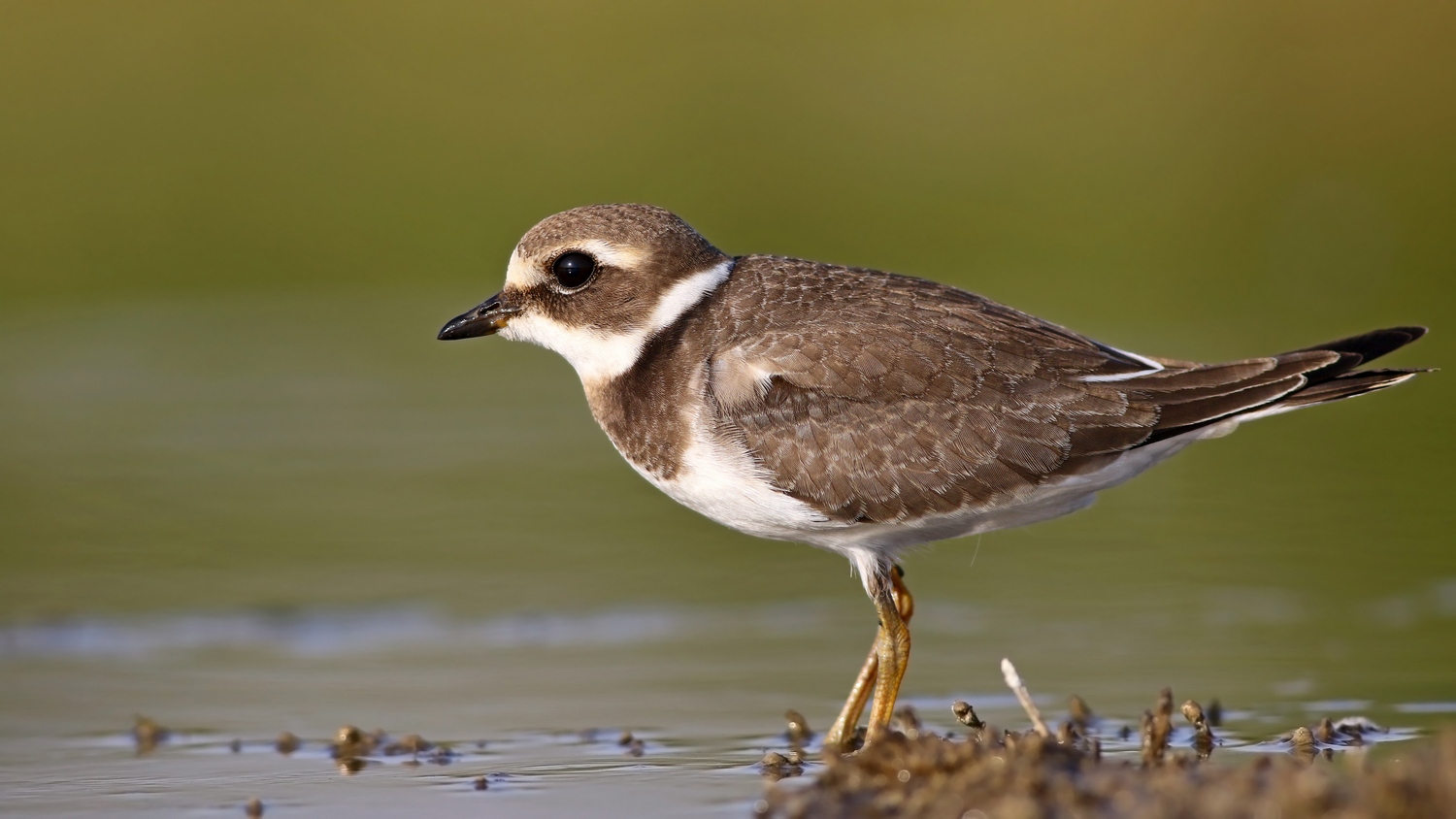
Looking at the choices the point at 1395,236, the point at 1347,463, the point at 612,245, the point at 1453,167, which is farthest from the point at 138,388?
the point at 1453,167

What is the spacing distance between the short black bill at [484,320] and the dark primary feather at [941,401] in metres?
1.30

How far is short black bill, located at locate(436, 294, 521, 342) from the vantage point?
348 inches

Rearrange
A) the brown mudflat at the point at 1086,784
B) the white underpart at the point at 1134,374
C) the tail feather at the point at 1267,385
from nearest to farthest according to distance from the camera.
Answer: the brown mudflat at the point at 1086,784, the tail feather at the point at 1267,385, the white underpart at the point at 1134,374

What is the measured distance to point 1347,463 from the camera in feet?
44.2

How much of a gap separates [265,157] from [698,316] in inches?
576

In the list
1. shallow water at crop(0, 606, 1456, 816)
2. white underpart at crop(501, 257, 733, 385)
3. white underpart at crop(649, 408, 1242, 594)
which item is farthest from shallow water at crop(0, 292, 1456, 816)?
white underpart at crop(501, 257, 733, 385)

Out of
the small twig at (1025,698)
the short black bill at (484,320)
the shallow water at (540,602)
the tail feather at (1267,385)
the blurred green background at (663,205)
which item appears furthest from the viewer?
the blurred green background at (663,205)

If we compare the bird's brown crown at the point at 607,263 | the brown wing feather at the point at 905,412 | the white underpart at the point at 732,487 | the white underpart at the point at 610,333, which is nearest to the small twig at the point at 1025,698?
the brown wing feather at the point at 905,412

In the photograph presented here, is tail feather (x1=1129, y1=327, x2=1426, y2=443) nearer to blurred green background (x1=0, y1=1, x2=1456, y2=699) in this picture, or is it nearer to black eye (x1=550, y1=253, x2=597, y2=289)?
blurred green background (x1=0, y1=1, x2=1456, y2=699)

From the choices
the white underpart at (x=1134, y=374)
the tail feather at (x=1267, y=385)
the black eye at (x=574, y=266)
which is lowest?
the tail feather at (x=1267, y=385)

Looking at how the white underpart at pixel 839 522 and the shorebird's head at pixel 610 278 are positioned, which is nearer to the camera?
the white underpart at pixel 839 522

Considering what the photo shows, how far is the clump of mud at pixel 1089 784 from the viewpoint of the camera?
5066 mm

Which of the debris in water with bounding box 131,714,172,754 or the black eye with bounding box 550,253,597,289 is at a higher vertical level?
the black eye with bounding box 550,253,597,289

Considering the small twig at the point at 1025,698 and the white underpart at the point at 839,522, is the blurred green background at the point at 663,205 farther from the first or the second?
the small twig at the point at 1025,698
